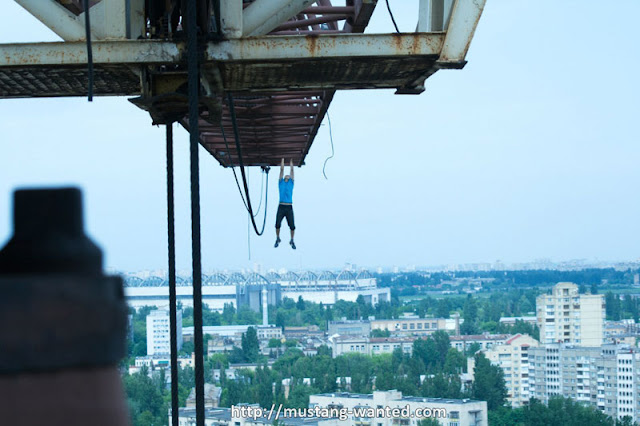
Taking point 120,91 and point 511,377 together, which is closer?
point 120,91

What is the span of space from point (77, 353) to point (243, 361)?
4900 inches

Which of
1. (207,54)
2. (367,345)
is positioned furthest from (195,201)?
(367,345)

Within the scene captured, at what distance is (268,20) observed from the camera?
16.6ft

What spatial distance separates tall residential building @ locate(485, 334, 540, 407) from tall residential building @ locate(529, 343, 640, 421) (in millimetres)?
1281

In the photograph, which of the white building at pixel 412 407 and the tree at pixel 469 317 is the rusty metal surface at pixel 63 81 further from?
the tree at pixel 469 317

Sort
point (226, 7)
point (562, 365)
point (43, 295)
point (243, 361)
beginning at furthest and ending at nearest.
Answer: point (243, 361) → point (562, 365) → point (226, 7) → point (43, 295)

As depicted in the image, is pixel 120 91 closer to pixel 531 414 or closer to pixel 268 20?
pixel 268 20

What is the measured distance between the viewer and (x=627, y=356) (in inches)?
3989

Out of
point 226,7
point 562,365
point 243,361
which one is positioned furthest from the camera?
point 243,361

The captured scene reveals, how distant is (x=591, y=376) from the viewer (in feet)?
357

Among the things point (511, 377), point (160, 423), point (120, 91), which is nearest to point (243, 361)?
point (511, 377)

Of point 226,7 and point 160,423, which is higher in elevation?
point 226,7

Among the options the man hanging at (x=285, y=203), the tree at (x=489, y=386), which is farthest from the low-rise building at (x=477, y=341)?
the man hanging at (x=285, y=203)

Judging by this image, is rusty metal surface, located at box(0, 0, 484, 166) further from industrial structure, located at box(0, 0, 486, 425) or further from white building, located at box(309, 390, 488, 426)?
white building, located at box(309, 390, 488, 426)
